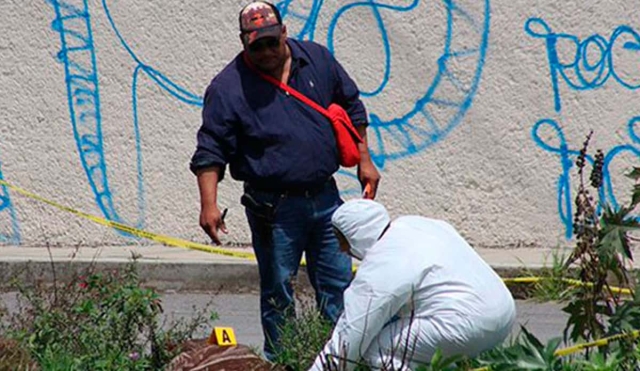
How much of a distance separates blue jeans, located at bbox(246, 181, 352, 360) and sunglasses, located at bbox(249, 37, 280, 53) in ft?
2.08

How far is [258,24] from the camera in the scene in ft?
19.6

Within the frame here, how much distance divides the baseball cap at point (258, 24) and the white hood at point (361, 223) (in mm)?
1112

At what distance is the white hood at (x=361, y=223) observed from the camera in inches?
203

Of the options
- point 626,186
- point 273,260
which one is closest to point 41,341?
point 273,260

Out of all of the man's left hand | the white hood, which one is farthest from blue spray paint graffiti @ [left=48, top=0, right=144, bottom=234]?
the white hood

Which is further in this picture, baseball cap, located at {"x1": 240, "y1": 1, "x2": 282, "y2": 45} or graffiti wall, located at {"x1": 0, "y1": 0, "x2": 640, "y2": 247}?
graffiti wall, located at {"x1": 0, "y1": 0, "x2": 640, "y2": 247}

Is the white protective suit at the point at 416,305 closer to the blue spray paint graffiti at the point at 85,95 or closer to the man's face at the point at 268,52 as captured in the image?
the man's face at the point at 268,52

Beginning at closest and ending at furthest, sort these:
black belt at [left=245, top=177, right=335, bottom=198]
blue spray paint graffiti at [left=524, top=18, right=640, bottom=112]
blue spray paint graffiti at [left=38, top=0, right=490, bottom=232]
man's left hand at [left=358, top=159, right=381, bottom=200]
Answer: black belt at [left=245, top=177, right=335, bottom=198] < man's left hand at [left=358, top=159, right=381, bottom=200] < blue spray paint graffiti at [left=524, top=18, right=640, bottom=112] < blue spray paint graffiti at [left=38, top=0, right=490, bottom=232]

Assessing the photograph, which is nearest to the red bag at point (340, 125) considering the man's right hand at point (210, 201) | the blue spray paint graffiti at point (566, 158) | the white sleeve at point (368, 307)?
the man's right hand at point (210, 201)

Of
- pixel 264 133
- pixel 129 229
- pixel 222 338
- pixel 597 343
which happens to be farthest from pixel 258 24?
pixel 129 229

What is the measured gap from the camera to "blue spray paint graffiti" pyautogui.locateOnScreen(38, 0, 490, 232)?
9969mm

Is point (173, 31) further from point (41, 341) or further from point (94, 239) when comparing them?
point (41, 341)

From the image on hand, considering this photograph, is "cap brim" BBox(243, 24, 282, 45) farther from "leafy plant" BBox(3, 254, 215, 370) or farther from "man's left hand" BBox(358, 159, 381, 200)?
"leafy plant" BBox(3, 254, 215, 370)

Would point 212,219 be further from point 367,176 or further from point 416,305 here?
point 416,305
